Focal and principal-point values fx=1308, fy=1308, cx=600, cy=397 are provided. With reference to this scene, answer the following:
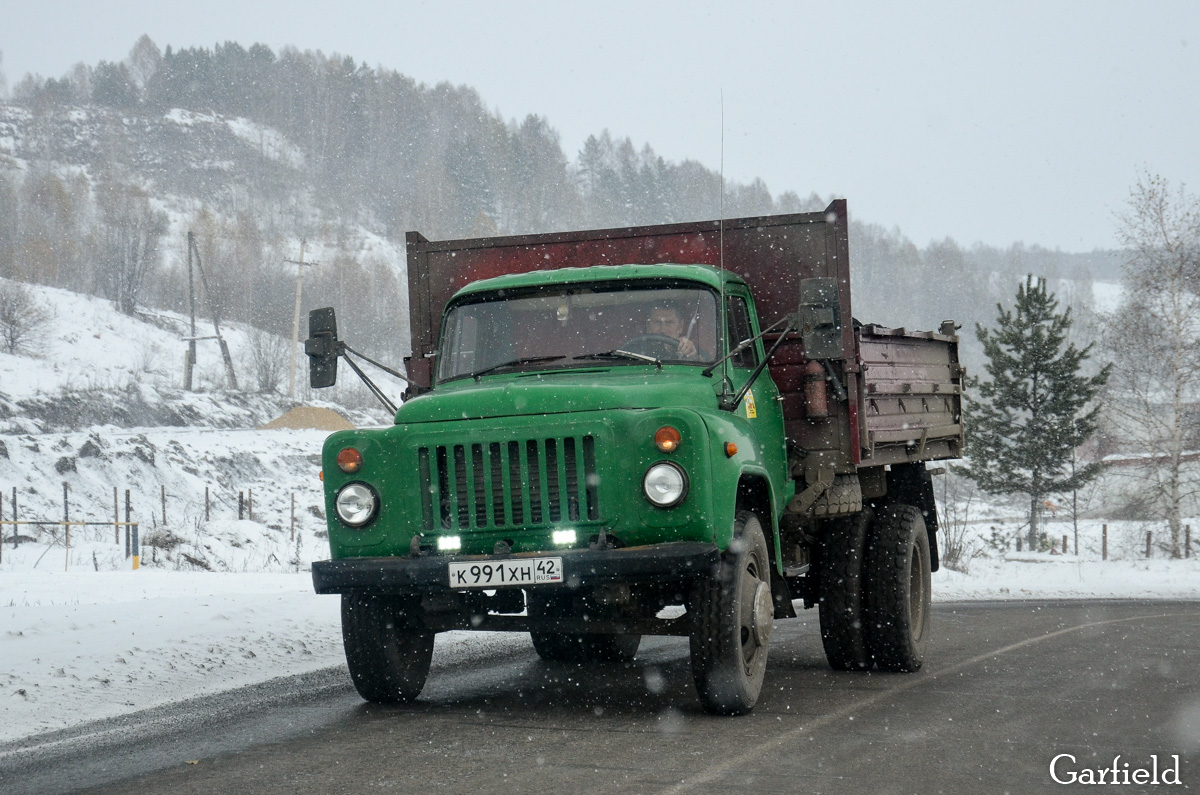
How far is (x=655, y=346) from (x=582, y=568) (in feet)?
6.08

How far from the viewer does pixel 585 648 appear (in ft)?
32.2

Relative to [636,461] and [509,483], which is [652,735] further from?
[509,483]

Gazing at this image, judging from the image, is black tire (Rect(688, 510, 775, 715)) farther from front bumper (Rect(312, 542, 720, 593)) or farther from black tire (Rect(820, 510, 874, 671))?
black tire (Rect(820, 510, 874, 671))

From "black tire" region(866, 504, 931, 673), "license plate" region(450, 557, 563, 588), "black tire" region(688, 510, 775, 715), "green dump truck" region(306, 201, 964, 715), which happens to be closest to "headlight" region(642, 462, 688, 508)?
"green dump truck" region(306, 201, 964, 715)

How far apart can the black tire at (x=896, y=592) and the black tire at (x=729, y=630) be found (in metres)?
2.32

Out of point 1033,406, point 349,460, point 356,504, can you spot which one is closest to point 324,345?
point 349,460

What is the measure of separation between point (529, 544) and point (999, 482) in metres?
38.5

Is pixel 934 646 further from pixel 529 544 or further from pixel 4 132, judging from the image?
pixel 4 132

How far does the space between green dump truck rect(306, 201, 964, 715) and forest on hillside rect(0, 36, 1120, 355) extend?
75.2m

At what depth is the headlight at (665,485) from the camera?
6430 mm

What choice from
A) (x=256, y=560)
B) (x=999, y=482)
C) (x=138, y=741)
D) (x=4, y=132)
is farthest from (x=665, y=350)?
(x=4, y=132)

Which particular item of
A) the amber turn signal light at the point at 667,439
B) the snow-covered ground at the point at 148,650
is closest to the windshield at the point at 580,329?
the amber turn signal light at the point at 667,439

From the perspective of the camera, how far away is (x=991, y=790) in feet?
16.6

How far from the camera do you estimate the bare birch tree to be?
1426 inches
